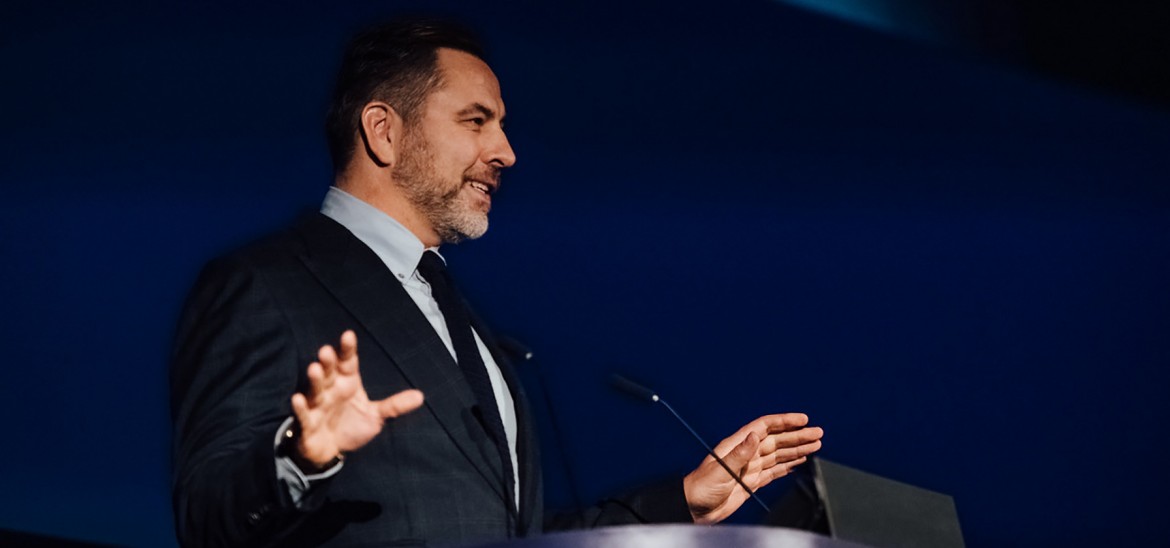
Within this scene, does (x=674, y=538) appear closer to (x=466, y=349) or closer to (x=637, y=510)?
(x=466, y=349)

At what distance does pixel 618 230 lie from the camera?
305 cm

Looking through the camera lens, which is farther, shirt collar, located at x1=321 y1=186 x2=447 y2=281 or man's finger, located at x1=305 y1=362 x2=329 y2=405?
shirt collar, located at x1=321 y1=186 x2=447 y2=281

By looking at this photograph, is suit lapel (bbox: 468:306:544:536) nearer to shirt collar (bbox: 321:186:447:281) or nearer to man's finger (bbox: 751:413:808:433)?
shirt collar (bbox: 321:186:447:281)

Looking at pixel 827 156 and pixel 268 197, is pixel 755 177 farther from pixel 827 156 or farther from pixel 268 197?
pixel 268 197

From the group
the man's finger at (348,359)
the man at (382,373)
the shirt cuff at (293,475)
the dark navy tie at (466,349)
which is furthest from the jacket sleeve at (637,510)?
the man's finger at (348,359)

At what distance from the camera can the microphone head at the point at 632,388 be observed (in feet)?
6.20

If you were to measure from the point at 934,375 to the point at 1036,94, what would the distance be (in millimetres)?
694

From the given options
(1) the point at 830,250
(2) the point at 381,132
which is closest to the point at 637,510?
(2) the point at 381,132

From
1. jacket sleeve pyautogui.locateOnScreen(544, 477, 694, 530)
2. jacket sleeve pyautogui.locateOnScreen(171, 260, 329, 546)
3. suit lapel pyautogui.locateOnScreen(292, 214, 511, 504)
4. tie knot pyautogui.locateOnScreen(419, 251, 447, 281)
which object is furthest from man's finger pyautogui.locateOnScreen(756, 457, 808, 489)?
jacket sleeve pyautogui.locateOnScreen(171, 260, 329, 546)

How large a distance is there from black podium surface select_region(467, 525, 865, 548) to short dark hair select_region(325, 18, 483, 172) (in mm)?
1121

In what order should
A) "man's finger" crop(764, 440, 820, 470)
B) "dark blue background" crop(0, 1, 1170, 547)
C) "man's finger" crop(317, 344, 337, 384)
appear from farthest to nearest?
"dark blue background" crop(0, 1, 1170, 547) < "man's finger" crop(764, 440, 820, 470) < "man's finger" crop(317, 344, 337, 384)

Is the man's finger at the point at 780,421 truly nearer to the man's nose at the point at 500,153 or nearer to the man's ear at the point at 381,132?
the man's nose at the point at 500,153

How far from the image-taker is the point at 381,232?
2041 millimetres

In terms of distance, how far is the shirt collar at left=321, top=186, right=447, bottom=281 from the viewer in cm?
202
